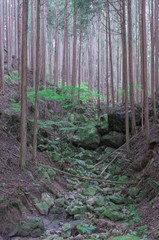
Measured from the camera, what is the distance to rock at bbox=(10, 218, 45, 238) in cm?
455

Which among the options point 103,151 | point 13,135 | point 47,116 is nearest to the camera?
point 13,135

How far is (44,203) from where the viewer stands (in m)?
5.84

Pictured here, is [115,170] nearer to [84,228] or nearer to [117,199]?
[117,199]

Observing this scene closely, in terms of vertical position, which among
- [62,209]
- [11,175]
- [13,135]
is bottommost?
[62,209]

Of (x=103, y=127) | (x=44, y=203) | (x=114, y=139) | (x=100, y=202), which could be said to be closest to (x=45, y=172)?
(x=44, y=203)

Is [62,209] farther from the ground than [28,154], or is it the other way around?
[28,154]

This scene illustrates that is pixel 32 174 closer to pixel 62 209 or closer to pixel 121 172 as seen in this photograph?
pixel 62 209

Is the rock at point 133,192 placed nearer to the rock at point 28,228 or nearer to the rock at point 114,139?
the rock at point 28,228

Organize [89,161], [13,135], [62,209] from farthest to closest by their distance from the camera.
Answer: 1. [89,161]
2. [13,135]
3. [62,209]

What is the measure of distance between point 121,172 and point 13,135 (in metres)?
4.90

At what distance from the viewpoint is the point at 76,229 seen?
15.5 ft

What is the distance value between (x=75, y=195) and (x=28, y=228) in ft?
7.98

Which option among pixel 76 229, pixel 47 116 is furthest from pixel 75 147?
pixel 76 229

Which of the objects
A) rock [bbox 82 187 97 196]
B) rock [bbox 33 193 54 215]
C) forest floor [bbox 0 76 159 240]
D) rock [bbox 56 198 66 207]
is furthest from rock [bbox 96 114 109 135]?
rock [bbox 33 193 54 215]
